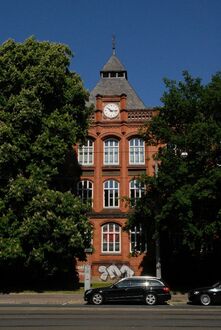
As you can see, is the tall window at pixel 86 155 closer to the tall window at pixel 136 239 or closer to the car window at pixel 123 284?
the tall window at pixel 136 239

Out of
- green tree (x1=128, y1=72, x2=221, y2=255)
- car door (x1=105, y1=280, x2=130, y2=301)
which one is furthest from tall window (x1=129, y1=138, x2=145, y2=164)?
car door (x1=105, y1=280, x2=130, y2=301)

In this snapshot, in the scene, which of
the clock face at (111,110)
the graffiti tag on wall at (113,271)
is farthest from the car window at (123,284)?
the clock face at (111,110)

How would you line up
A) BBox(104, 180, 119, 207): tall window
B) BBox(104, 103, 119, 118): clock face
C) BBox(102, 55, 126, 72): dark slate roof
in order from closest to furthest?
BBox(104, 180, 119, 207): tall window < BBox(104, 103, 119, 118): clock face < BBox(102, 55, 126, 72): dark slate roof

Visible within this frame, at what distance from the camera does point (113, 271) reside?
117ft

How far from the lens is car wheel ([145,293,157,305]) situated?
71.2 ft

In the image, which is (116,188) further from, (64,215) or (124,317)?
(124,317)

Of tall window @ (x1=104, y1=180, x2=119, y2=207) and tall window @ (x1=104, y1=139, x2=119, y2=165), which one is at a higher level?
tall window @ (x1=104, y1=139, x2=119, y2=165)

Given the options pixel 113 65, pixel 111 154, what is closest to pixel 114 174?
pixel 111 154

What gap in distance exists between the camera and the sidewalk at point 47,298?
24.6m

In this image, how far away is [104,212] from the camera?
36938 millimetres

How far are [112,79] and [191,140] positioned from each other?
19.1 meters

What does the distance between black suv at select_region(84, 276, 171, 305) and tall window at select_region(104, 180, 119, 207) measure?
51.3ft

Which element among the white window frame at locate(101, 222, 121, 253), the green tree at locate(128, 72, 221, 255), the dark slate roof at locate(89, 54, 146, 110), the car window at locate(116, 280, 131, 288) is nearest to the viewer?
the car window at locate(116, 280, 131, 288)

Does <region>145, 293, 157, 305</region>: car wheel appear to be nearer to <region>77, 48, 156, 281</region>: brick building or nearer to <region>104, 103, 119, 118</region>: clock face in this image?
<region>77, 48, 156, 281</region>: brick building
